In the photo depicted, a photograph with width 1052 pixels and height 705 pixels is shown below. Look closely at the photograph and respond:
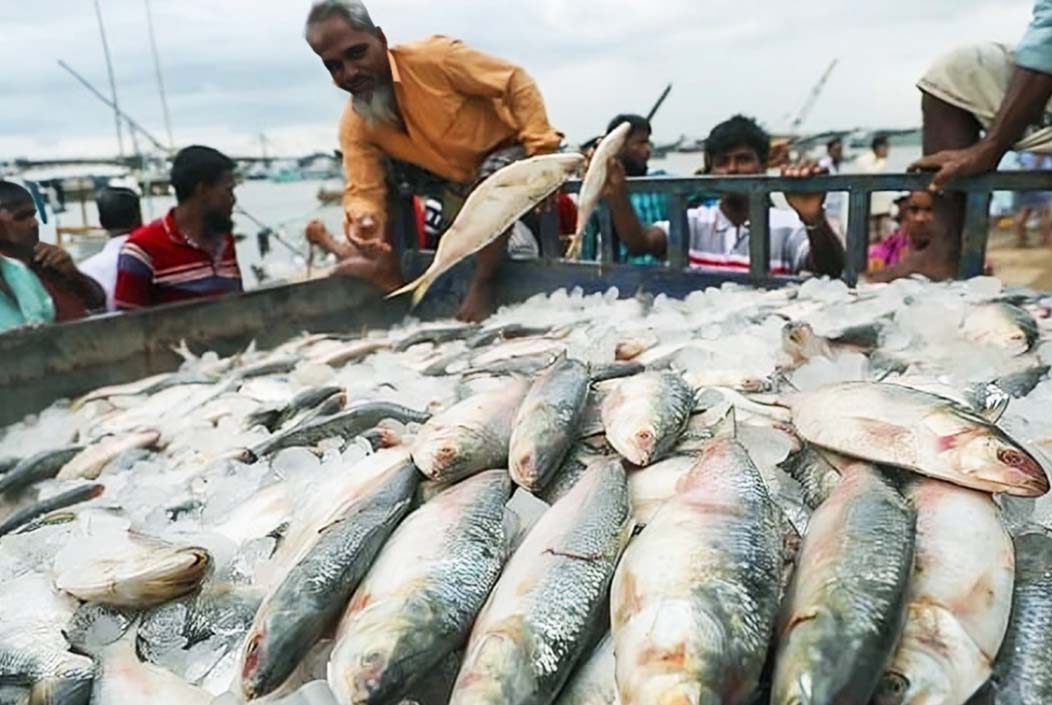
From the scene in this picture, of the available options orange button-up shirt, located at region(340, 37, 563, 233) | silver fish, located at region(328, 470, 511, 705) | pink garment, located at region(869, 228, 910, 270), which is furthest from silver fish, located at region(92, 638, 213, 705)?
pink garment, located at region(869, 228, 910, 270)

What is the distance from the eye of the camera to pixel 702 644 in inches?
46.4

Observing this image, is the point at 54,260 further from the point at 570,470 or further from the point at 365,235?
the point at 570,470

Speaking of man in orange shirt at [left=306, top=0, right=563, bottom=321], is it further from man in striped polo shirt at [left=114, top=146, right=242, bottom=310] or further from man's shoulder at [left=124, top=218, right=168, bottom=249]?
man's shoulder at [left=124, top=218, right=168, bottom=249]

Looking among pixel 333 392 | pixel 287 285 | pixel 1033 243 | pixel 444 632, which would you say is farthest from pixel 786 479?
pixel 1033 243

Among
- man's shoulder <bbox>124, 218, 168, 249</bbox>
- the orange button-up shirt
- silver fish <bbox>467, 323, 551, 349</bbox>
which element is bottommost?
silver fish <bbox>467, 323, 551, 349</bbox>

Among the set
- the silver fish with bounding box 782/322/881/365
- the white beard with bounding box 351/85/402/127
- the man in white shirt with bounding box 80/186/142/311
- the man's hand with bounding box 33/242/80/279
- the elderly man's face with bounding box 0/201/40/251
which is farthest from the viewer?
the man in white shirt with bounding box 80/186/142/311

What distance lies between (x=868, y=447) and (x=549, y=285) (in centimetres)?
385

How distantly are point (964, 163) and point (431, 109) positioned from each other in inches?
129

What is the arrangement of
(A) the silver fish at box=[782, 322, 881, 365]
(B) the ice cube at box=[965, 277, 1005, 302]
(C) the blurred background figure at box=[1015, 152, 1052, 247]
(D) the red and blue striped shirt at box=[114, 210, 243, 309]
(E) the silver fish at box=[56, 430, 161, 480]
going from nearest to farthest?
(A) the silver fish at box=[782, 322, 881, 365]
(E) the silver fish at box=[56, 430, 161, 480]
(B) the ice cube at box=[965, 277, 1005, 302]
(D) the red and blue striped shirt at box=[114, 210, 243, 309]
(C) the blurred background figure at box=[1015, 152, 1052, 247]

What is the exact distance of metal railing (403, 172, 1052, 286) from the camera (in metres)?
3.67

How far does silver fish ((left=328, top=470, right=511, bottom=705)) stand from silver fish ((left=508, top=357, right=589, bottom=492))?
0.30ft

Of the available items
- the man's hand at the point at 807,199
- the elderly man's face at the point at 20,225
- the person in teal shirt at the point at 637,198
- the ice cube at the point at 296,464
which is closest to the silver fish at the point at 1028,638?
the ice cube at the point at 296,464

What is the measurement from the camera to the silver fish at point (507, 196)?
4098 millimetres

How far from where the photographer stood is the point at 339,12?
5172 millimetres
